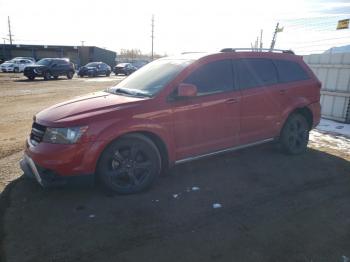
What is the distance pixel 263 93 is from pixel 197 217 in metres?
2.53

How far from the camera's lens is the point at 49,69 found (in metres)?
23.9

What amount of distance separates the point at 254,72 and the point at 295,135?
156 centimetres

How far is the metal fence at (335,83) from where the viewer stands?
883 centimetres

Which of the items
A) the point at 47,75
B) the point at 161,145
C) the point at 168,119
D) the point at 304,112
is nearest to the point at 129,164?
the point at 161,145

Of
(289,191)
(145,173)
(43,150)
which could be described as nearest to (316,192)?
(289,191)

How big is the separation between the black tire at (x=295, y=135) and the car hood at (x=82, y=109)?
2.97 metres

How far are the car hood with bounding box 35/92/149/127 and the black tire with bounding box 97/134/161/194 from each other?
420mm

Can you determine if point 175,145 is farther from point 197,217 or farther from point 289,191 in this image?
point 289,191

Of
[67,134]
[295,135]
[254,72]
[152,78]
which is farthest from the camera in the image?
[295,135]

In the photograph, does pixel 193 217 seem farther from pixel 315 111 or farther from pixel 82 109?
pixel 315 111

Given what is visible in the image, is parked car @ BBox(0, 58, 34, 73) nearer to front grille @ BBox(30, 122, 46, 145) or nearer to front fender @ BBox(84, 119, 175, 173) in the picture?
front grille @ BBox(30, 122, 46, 145)

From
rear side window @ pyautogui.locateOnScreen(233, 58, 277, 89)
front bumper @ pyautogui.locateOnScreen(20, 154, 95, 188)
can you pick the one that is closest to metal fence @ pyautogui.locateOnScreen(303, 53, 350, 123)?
rear side window @ pyautogui.locateOnScreen(233, 58, 277, 89)

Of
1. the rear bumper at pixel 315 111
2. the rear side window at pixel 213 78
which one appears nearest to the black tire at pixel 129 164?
the rear side window at pixel 213 78

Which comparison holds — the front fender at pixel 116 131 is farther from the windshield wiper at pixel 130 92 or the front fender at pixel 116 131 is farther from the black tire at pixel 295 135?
the black tire at pixel 295 135
